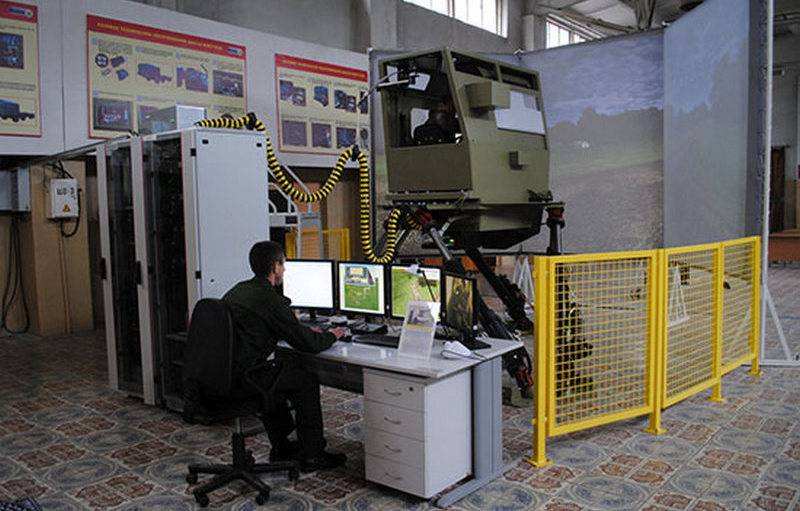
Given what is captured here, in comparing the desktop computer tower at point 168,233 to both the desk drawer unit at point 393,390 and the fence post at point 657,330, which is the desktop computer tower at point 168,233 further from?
the fence post at point 657,330

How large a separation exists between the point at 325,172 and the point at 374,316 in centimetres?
626

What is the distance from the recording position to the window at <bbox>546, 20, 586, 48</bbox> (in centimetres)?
1555

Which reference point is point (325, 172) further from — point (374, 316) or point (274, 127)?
point (374, 316)

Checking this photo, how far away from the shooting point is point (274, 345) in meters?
3.53

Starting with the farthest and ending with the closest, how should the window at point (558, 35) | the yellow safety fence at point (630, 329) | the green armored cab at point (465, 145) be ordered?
the window at point (558, 35) → the green armored cab at point (465, 145) → the yellow safety fence at point (630, 329)

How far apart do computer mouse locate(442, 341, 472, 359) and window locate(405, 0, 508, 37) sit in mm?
10028

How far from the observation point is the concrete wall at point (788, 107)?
15.2 m

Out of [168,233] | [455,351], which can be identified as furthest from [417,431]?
[168,233]

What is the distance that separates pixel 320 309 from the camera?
455 cm

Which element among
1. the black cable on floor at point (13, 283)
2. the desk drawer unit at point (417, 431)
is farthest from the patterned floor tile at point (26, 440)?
the black cable on floor at point (13, 283)

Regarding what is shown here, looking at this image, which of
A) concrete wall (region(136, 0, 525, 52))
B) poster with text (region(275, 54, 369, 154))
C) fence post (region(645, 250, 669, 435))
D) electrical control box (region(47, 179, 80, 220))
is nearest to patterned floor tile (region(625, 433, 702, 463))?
fence post (region(645, 250, 669, 435))

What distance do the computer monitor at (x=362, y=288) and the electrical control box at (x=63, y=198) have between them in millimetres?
4540

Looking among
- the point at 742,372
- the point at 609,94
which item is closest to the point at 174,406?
the point at 742,372

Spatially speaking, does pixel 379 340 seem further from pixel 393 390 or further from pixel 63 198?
pixel 63 198
